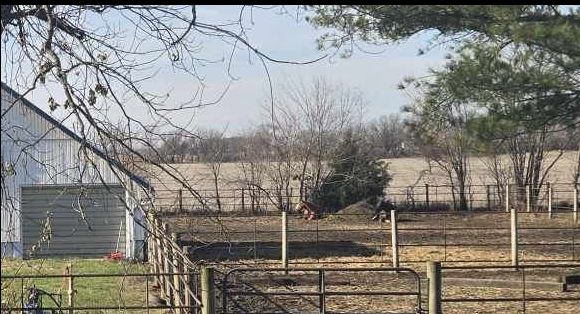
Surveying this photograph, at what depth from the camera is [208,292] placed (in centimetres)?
635

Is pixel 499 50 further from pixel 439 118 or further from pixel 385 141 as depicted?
pixel 385 141

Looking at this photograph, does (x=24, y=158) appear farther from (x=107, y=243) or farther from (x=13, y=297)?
(x=107, y=243)

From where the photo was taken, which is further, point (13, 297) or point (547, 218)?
point (547, 218)

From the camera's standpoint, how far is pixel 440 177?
113 feet

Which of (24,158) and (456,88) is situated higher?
(456,88)

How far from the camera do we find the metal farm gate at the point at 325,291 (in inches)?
388

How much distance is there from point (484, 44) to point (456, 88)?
71 cm

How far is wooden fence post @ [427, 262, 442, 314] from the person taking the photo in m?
7.21

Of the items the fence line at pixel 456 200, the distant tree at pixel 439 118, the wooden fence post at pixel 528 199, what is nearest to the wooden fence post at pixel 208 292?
the distant tree at pixel 439 118

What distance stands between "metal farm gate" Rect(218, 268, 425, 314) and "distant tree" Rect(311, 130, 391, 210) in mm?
15432

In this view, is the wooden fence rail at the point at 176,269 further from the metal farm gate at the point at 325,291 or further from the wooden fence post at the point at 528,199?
the wooden fence post at the point at 528,199

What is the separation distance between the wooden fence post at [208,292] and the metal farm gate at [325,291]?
6.73 ft

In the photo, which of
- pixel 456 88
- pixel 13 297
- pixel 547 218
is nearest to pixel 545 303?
pixel 456 88

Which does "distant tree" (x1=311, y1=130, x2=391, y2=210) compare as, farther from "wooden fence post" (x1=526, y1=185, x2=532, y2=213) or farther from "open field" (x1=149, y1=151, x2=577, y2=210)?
"wooden fence post" (x1=526, y1=185, x2=532, y2=213)
